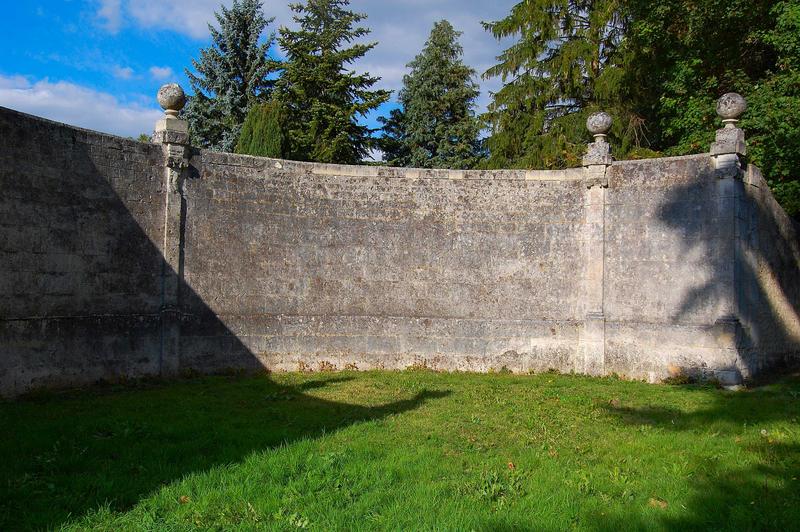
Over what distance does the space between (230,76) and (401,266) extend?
17.9 metres

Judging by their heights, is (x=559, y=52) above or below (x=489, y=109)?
above

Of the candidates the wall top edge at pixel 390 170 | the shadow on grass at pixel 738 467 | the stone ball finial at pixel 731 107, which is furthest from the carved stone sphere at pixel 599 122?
the shadow on grass at pixel 738 467

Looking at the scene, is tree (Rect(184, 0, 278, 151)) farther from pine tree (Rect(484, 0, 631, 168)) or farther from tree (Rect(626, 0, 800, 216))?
tree (Rect(626, 0, 800, 216))

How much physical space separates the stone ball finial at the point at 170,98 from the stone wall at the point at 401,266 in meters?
0.55

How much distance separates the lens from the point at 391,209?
43.1 ft

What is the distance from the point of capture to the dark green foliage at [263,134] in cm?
1819

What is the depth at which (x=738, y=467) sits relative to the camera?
6188 millimetres

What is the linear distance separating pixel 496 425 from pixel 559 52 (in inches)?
Result: 680

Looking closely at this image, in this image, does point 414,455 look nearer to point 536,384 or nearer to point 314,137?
point 536,384

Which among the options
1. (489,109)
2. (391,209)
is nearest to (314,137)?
(489,109)

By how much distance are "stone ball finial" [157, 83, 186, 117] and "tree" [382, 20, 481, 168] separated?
19.4 meters

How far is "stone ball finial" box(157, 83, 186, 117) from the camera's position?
11.1 meters

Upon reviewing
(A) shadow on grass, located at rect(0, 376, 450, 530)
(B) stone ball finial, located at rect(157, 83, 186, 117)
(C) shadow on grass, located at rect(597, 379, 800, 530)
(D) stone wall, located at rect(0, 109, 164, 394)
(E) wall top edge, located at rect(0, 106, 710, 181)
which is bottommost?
(C) shadow on grass, located at rect(597, 379, 800, 530)

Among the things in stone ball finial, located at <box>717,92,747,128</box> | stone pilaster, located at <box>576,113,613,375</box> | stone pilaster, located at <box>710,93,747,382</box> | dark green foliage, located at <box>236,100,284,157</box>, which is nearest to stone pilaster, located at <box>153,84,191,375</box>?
dark green foliage, located at <box>236,100,284,157</box>
